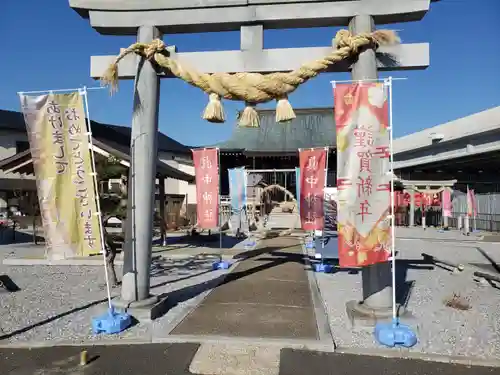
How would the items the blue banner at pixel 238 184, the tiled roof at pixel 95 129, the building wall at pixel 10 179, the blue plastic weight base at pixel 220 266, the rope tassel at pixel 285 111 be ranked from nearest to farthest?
the rope tassel at pixel 285 111
the blue plastic weight base at pixel 220 266
the blue banner at pixel 238 184
the building wall at pixel 10 179
the tiled roof at pixel 95 129

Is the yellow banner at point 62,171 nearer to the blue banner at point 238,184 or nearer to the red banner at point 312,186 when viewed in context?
the red banner at point 312,186

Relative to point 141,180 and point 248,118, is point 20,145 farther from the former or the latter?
point 248,118

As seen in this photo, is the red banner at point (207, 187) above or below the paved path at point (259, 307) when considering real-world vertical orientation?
above

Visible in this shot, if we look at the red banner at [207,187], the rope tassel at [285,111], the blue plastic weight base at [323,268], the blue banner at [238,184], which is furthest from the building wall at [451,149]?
the rope tassel at [285,111]

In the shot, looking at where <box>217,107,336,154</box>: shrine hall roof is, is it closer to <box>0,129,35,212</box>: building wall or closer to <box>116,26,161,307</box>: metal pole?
<box>0,129,35,212</box>: building wall

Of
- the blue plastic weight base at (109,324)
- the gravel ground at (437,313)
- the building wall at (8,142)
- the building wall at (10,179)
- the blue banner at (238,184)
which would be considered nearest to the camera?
the gravel ground at (437,313)

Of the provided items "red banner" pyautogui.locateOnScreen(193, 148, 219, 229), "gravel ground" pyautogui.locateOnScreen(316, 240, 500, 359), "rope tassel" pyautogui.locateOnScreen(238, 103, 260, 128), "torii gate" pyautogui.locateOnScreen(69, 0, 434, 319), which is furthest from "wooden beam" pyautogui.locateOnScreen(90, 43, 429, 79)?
"red banner" pyautogui.locateOnScreen(193, 148, 219, 229)

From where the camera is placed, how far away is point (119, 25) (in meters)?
6.04

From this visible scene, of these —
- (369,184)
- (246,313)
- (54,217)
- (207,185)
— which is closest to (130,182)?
(54,217)

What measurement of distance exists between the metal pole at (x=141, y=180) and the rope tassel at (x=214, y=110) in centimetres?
95

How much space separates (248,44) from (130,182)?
2662mm

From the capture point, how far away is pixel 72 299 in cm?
750

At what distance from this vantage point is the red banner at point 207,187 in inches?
484

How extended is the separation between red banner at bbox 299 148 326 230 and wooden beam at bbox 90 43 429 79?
6306mm
